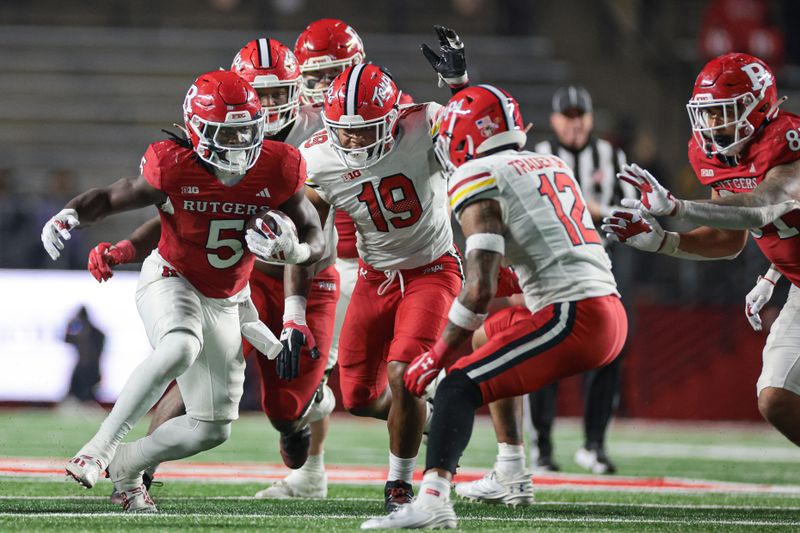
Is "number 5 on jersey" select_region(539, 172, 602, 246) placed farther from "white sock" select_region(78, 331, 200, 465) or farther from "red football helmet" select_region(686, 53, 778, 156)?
"white sock" select_region(78, 331, 200, 465)

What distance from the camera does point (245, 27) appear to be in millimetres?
15305

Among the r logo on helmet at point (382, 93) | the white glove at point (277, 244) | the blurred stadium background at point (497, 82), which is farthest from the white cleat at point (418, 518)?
the blurred stadium background at point (497, 82)

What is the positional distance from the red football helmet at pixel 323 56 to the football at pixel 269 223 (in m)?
1.45

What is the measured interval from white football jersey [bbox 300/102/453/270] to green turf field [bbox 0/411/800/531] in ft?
3.51

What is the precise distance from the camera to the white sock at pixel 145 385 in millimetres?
4164

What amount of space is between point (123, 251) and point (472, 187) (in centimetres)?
158

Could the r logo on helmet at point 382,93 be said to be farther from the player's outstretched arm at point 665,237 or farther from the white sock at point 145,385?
the white sock at point 145,385

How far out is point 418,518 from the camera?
12.6ft

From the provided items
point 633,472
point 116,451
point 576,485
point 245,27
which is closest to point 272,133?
point 116,451

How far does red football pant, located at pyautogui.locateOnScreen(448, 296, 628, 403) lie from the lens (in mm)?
3916

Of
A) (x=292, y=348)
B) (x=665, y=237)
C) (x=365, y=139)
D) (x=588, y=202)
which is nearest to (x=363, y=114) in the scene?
(x=365, y=139)

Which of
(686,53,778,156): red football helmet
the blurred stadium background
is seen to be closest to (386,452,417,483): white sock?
(686,53,778,156): red football helmet

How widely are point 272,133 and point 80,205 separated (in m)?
1.26

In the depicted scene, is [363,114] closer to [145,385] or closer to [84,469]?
[145,385]
